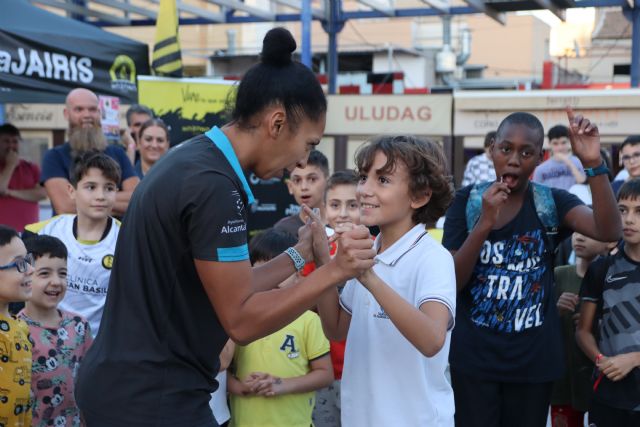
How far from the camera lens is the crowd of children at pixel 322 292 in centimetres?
220

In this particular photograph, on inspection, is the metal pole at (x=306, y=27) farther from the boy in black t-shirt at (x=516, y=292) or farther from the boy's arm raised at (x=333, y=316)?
the boy's arm raised at (x=333, y=316)

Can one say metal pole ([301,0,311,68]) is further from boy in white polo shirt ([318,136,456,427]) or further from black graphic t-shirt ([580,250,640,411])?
boy in white polo shirt ([318,136,456,427])

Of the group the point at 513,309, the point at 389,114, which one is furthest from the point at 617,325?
the point at 389,114

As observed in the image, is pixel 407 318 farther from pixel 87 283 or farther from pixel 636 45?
pixel 636 45

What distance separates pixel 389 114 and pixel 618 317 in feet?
29.8

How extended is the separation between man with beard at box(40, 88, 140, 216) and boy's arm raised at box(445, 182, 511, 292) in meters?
2.62

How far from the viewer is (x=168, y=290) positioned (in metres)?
2.21

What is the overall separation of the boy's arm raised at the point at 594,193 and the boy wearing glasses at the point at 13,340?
96.6 inches

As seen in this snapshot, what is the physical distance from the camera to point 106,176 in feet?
14.9

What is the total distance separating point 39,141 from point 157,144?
1694 cm

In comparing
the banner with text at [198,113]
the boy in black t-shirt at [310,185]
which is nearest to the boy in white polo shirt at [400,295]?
the boy in black t-shirt at [310,185]

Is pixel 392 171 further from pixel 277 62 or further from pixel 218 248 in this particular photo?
pixel 218 248

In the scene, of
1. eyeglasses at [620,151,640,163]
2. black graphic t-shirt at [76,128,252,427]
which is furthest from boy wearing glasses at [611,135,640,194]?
black graphic t-shirt at [76,128,252,427]

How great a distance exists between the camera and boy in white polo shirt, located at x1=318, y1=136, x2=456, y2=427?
2.59m
